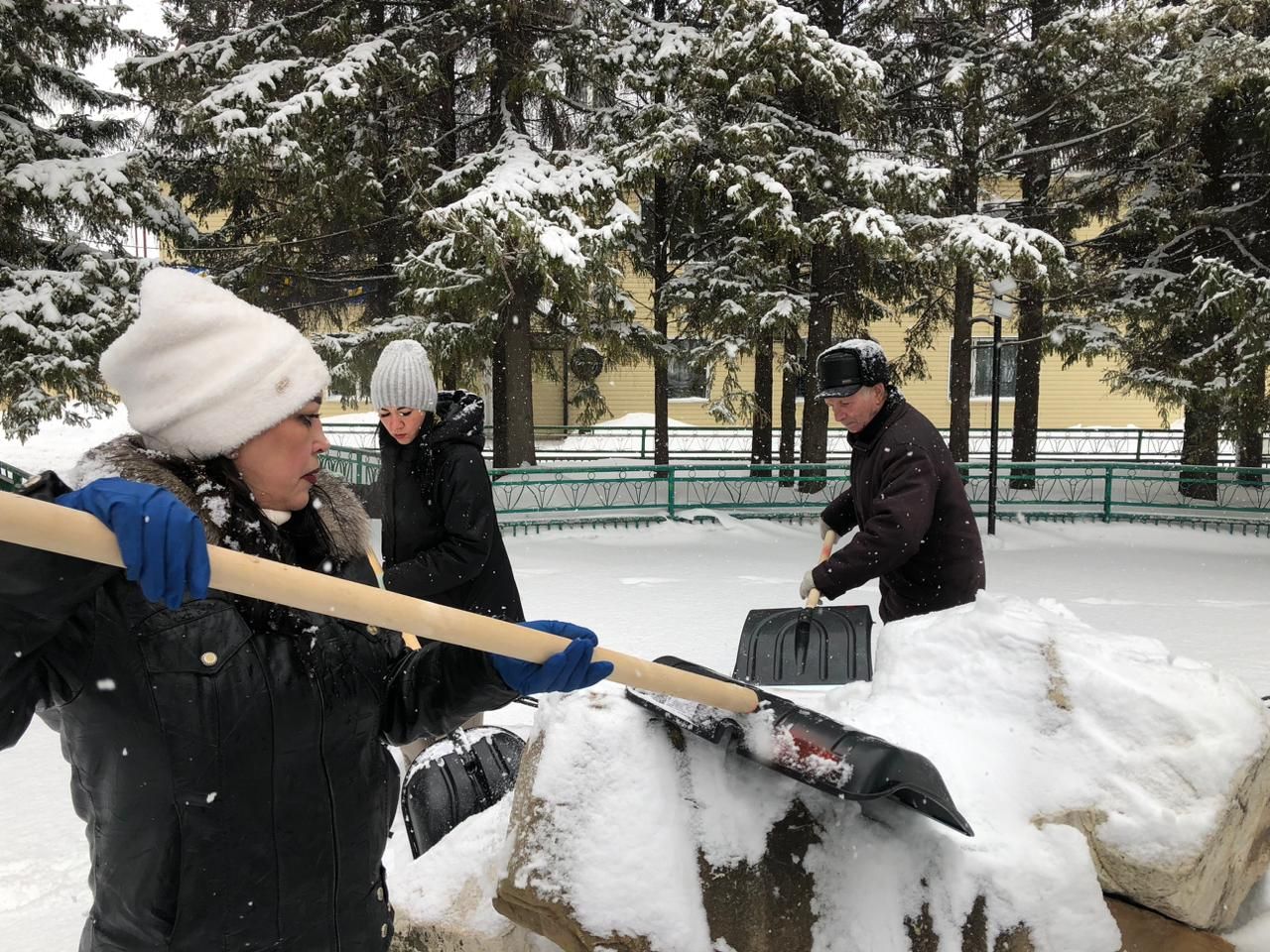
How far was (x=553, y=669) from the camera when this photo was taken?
156cm

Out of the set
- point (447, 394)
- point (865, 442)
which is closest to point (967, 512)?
point (865, 442)

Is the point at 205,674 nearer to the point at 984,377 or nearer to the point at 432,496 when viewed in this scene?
the point at 432,496

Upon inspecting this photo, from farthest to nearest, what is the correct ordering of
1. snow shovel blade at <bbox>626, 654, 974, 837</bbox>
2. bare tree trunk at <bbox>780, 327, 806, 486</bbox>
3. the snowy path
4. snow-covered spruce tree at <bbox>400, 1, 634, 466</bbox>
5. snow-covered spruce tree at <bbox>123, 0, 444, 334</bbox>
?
bare tree trunk at <bbox>780, 327, 806, 486</bbox> < snow-covered spruce tree at <bbox>123, 0, 444, 334</bbox> < snow-covered spruce tree at <bbox>400, 1, 634, 466</bbox> < the snowy path < snow shovel blade at <bbox>626, 654, 974, 837</bbox>

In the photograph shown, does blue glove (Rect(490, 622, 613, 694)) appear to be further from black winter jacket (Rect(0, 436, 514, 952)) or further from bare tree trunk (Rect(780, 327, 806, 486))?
bare tree trunk (Rect(780, 327, 806, 486))

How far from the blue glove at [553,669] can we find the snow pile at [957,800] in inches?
31.3

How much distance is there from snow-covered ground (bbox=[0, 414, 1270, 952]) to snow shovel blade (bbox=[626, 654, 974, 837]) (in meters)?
0.39

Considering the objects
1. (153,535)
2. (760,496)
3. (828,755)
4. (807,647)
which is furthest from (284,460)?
(760,496)

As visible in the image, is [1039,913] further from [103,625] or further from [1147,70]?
[1147,70]

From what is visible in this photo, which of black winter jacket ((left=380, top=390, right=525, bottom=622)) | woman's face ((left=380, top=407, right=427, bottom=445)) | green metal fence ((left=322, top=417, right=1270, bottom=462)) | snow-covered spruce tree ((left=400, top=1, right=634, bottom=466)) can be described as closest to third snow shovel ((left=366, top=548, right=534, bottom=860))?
black winter jacket ((left=380, top=390, right=525, bottom=622))

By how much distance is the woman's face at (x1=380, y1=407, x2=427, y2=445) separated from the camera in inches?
133

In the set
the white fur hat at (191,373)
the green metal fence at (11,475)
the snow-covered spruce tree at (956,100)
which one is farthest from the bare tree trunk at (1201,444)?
the green metal fence at (11,475)

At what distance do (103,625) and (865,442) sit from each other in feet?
9.60

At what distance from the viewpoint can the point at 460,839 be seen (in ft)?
8.77

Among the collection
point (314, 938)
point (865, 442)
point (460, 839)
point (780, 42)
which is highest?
point (780, 42)
